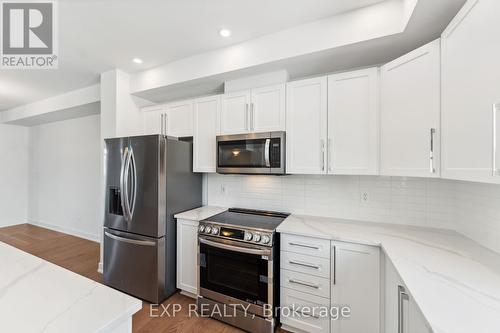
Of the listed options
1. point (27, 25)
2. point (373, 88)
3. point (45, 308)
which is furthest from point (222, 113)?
point (45, 308)

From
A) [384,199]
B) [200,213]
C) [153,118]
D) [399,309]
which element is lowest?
[399,309]

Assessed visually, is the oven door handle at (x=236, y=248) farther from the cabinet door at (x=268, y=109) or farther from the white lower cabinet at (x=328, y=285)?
the cabinet door at (x=268, y=109)

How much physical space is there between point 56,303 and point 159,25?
2.18 meters

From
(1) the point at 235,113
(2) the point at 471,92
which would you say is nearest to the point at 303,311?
(2) the point at 471,92

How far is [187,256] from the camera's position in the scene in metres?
2.37

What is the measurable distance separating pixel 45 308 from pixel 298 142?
1977 mm

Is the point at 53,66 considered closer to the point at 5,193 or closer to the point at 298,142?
the point at 298,142

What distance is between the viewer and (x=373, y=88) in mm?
1811

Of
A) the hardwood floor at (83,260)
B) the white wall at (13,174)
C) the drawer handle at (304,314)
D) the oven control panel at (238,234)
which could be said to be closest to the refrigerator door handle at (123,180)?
the oven control panel at (238,234)

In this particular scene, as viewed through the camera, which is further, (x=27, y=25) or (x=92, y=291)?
(x=27, y=25)

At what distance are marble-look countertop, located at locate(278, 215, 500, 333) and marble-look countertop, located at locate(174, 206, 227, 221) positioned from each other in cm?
91

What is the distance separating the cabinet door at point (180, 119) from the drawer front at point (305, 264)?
6.01 feet

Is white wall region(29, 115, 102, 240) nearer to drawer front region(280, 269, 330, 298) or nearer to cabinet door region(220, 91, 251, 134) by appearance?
cabinet door region(220, 91, 251, 134)

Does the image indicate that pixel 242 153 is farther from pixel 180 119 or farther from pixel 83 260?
pixel 83 260
